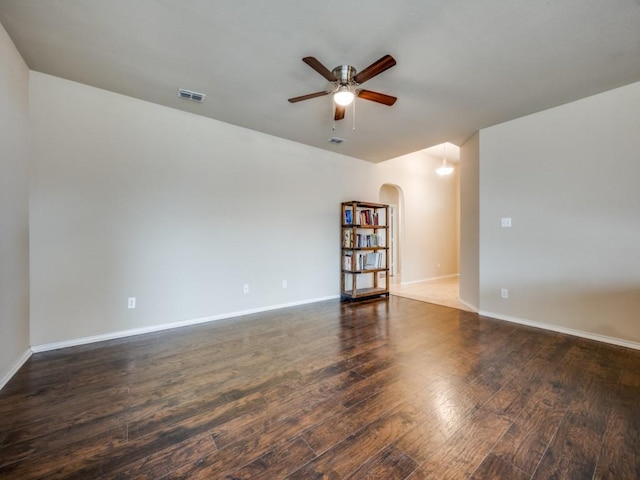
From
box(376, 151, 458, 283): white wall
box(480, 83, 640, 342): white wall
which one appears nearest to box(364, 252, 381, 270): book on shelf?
box(376, 151, 458, 283): white wall

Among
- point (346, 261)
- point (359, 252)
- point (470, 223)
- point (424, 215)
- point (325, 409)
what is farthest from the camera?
point (424, 215)

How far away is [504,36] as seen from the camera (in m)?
1.97

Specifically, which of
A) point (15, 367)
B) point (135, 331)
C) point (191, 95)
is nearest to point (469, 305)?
point (135, 331)

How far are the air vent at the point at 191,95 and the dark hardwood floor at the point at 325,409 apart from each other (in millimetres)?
2604

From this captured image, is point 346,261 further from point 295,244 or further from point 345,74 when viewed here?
point 345,74

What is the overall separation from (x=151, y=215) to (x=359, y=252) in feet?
10.8

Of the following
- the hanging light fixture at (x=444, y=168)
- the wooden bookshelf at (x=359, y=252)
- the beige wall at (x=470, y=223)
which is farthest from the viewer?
the hanging light fixture at (x=444, y=168)

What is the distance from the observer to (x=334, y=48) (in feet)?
6.88

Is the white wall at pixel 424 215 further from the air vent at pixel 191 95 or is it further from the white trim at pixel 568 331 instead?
the air vent at pixel 191 95

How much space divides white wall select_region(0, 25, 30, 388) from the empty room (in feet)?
0.09

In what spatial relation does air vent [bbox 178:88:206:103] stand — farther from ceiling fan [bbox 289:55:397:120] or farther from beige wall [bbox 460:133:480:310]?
beige wall [bbox 460:133:480:310]

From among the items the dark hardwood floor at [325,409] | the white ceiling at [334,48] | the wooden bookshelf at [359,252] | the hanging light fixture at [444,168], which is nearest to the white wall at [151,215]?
the white ceiling at [334,48]

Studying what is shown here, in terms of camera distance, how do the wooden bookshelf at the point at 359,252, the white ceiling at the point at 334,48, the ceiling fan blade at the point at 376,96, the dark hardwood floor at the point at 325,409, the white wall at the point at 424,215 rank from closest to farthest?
the dark hardwood floor at the point at 325,409
the white ceiling at the point at 334,48
the ceiling fan blade at the point at 376,96
the wooden bookshelf at the point at 359,252
the white wall at the point at 424,215

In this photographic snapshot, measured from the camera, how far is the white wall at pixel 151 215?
254 centimetres
